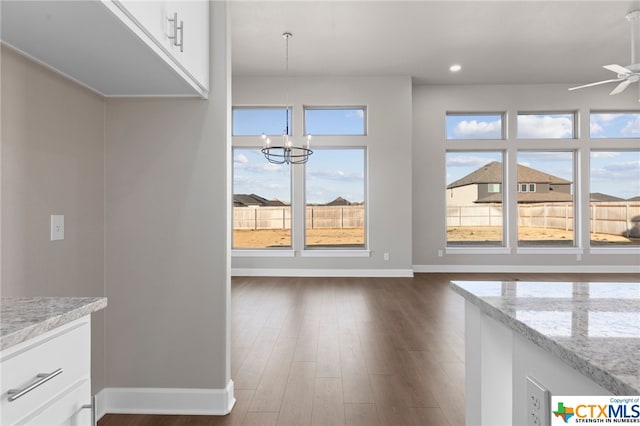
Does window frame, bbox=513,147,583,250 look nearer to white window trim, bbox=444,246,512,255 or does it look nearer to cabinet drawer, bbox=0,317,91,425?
white window trim, bbox=444,246,512,255

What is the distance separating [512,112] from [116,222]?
23.5 feet

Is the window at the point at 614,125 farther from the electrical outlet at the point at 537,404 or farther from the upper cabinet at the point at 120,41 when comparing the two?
the electrical outlet at the point at 537,404

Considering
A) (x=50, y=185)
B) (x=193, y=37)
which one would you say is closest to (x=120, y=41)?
(x=193, y=37)

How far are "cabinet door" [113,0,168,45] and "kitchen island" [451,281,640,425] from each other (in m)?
1.47

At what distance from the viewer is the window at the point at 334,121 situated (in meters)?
6.95

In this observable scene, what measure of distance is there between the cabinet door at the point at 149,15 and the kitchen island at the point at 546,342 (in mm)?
1471

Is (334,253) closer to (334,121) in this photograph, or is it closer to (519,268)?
(334,121)

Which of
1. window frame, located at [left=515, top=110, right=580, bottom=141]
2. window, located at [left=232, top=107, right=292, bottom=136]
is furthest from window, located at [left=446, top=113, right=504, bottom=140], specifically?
window, located at [left=232, top=107, right=292, bottom=136]

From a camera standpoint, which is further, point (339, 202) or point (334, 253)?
point (339, 202)

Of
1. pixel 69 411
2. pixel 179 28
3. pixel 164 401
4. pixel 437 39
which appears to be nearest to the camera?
pixel 69 411

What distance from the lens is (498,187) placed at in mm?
7379

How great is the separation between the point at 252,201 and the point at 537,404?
6.58 m

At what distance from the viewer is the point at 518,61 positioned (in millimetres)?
6133

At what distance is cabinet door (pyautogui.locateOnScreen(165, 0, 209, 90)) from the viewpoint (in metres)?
1.76
